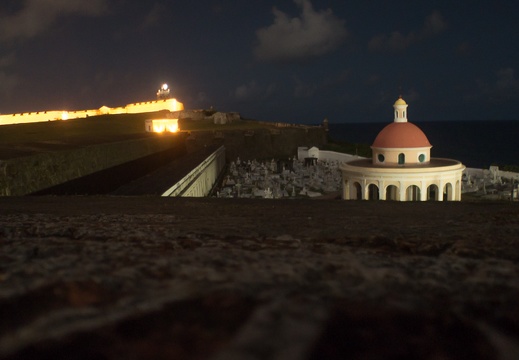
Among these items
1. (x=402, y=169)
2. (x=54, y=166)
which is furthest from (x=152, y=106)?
(x=54, y=166)

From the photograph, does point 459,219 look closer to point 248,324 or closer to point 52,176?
point 248,324

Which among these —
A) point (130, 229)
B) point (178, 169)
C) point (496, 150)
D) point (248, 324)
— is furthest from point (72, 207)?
point (496, 150)

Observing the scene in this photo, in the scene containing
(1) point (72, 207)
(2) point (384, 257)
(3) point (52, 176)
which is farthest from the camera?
(3) point (52, 176)

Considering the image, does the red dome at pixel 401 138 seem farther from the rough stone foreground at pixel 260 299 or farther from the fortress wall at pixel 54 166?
the rough stone foreground at pixel 260 299

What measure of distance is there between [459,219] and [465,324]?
6.13 ft

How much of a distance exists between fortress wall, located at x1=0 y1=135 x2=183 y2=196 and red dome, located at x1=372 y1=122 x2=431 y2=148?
11.4 metres

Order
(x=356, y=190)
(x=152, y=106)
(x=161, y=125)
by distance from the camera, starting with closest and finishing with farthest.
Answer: (x=356, y=190) < (x=161, y=125) < (x=152, y=106)

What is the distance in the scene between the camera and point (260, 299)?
96 centimetres

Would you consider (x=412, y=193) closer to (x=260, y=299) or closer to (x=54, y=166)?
(x=54, y=166)

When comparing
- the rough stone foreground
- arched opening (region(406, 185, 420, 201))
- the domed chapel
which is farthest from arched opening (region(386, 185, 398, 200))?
the rough stone foreground

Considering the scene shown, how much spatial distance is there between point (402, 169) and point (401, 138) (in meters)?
1.35

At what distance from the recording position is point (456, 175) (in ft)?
56.1

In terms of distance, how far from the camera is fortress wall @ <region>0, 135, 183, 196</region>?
202 inches

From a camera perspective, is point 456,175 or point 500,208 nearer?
point 500,208
